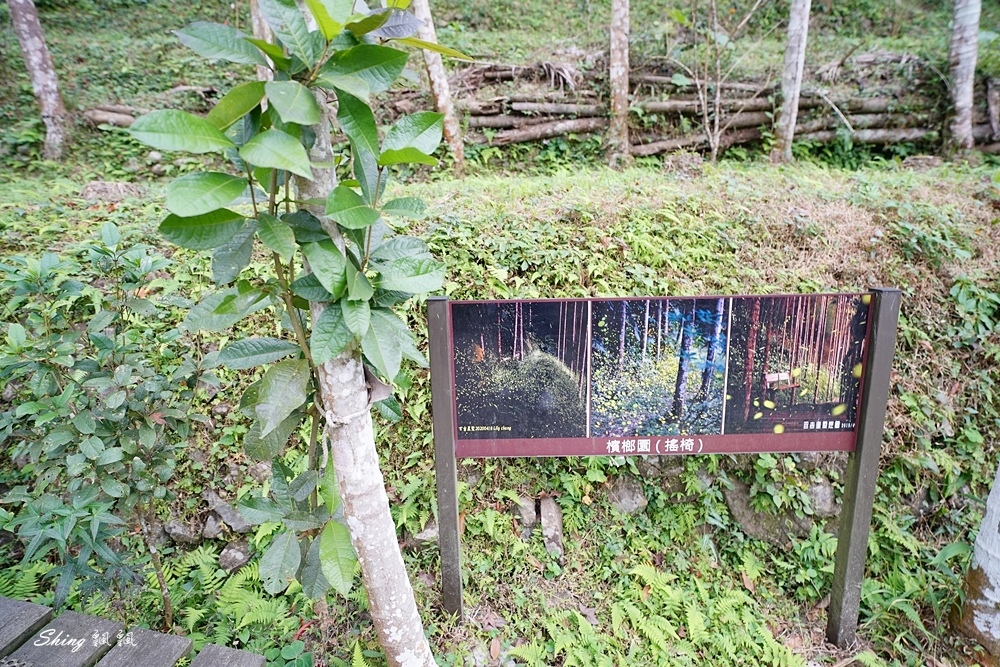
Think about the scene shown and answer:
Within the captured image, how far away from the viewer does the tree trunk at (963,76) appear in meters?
6.93

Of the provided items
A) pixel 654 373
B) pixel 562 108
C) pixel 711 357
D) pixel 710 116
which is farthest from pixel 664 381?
pixel 710 116

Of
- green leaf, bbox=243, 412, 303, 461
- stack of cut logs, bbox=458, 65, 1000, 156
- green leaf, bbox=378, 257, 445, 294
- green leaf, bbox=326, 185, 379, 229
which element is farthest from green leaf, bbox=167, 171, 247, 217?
stack of cut logs, bbox=458, 65, 1000, 156

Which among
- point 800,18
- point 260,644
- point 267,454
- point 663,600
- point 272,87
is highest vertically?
point 800,18

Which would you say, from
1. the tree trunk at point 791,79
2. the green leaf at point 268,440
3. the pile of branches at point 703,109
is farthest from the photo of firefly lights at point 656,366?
the pile of branches at point 703,109

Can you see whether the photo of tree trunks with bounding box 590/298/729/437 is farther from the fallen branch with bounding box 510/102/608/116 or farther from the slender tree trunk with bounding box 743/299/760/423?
the fallen branch with bounding box 510/102/608/116

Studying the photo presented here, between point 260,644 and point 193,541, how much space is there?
32.9 inches

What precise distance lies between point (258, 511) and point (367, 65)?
1606mm

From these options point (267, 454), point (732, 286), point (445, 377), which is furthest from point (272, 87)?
point (732, 286)

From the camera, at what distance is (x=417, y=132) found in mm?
1627

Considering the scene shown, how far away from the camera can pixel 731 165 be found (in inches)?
266

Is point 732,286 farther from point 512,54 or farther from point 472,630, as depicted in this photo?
point 512,54

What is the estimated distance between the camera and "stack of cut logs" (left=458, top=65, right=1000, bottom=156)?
7.44 meters

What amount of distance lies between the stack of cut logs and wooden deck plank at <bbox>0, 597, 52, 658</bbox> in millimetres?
6779

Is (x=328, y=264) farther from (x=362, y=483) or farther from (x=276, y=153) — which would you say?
(x=362, y=483)
